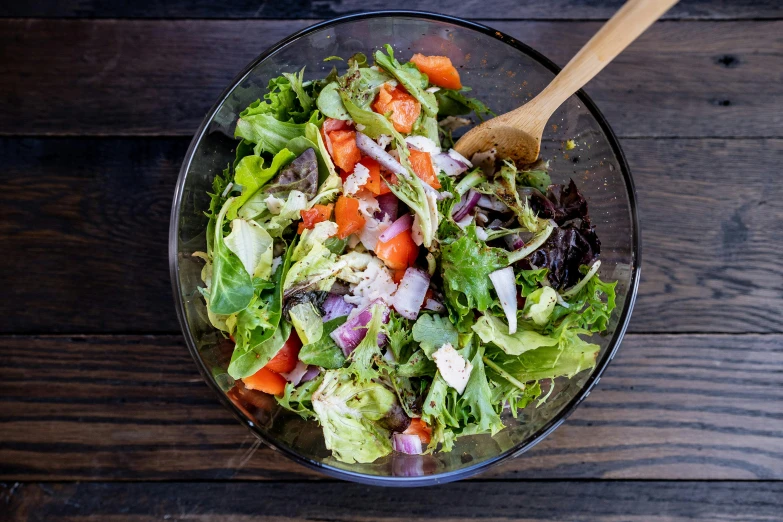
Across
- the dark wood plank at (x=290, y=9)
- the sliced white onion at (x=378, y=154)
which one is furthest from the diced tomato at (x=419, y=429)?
the dark wood plank at (x=290, y=9)

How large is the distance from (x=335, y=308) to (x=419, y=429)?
381 mm

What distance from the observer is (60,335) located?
6.20 ft

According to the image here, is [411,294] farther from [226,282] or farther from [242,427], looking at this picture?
[242,427]

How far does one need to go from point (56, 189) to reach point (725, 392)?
7.30 feet

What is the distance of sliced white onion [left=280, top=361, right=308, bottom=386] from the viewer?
60.0 inches

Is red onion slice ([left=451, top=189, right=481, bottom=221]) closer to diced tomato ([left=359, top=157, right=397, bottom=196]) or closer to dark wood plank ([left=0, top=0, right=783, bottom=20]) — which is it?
diced tomato ([left=359, top=157, right=397, bottom=196])

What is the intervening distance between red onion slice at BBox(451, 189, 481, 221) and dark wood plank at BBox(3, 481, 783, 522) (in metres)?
0.87

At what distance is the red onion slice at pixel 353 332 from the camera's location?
1.46 m

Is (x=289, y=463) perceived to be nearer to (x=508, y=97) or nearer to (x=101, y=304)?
(x=101, y=304)

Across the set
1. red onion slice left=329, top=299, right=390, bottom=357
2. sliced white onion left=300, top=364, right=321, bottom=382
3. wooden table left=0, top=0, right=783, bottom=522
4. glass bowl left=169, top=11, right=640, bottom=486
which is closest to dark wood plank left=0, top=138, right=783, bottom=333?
wooden table left=0, top=0, right=783, bottom=522

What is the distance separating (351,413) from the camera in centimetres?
148

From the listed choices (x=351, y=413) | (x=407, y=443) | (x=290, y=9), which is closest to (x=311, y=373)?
(x=351, y=413)

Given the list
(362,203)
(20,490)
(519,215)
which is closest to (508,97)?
(519,215)

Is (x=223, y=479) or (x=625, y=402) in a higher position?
(x=625, y=402)
